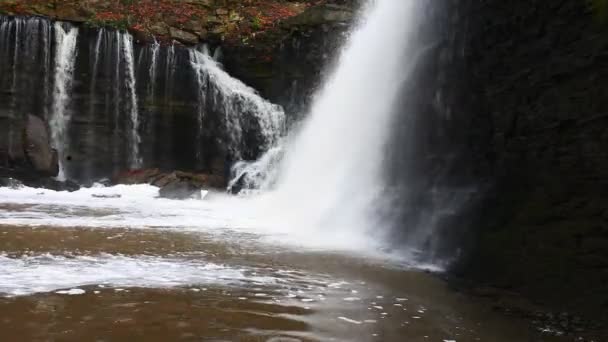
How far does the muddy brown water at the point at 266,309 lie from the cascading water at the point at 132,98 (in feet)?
52.5

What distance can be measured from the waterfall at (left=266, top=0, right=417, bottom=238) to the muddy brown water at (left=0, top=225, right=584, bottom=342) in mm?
3670

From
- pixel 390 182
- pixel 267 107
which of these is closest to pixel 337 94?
pixel 390 182

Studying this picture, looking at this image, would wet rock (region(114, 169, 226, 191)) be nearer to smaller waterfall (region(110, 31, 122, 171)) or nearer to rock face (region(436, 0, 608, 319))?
smaller waterfall (region(110, 31, 122, 171))

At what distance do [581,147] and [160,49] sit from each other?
2006 centimetres

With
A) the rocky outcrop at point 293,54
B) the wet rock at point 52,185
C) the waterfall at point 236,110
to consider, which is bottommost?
the wet rock at point 52,185

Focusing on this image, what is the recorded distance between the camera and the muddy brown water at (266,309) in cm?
349

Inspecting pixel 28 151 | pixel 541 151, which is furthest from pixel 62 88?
pixel 541 151

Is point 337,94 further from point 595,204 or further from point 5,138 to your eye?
point 5,138

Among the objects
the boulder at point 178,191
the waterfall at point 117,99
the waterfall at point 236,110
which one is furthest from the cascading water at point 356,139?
Result: the waterfall at point 117,99

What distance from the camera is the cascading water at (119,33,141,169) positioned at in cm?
2175

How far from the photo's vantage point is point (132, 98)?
71.6 feet

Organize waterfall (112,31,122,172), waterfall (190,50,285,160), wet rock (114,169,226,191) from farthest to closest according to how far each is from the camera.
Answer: waterfall (190,50,285,160)
waterfall (112,31,122,172)
wet rock (114,169,226,191)

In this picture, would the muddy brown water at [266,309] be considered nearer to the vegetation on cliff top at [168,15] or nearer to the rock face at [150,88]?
the rock face at [150,88]

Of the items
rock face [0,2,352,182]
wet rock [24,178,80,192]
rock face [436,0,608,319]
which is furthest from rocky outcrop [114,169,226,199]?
rock face [436,0,608,319]
